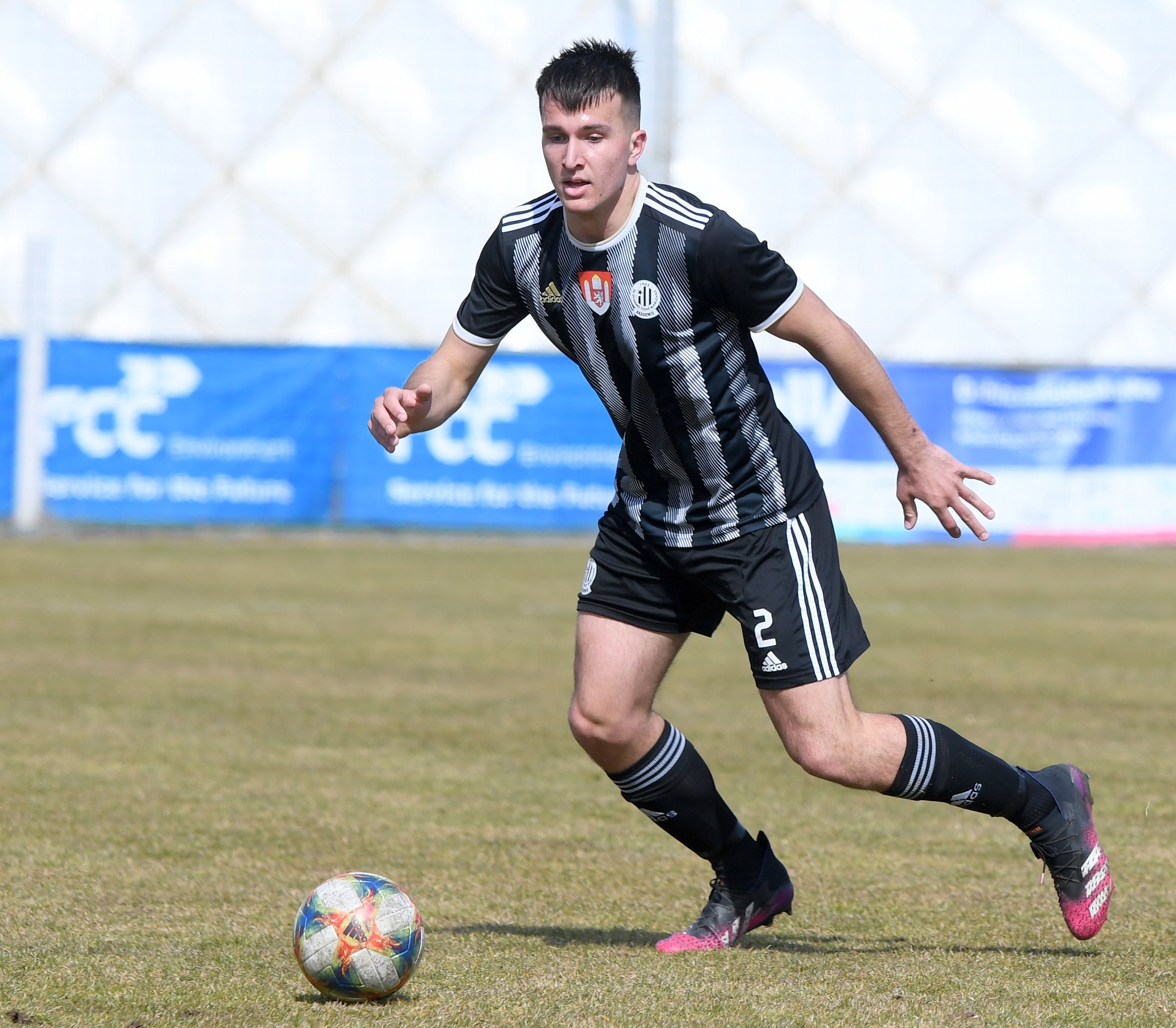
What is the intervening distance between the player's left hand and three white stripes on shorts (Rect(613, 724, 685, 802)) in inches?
37.3

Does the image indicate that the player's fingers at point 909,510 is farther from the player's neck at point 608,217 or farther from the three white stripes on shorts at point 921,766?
the player's neck at point 608,217

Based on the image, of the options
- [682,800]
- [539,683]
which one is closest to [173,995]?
[682,800]

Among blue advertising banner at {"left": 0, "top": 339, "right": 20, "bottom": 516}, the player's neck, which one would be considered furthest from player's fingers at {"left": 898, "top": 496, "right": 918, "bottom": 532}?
blue advertising banner at {"left": 0, "top": 339, "right": 20, "bottom": 516}

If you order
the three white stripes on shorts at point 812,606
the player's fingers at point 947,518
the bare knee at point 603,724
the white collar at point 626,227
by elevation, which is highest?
A: the white collar at point 626,227

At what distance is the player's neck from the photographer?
4516mm

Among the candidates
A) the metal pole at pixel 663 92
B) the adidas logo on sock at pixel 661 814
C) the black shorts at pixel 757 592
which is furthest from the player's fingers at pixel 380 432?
the metal pole at pixel 663 92

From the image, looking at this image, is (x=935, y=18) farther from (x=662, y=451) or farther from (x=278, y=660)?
(x=662, y=451)

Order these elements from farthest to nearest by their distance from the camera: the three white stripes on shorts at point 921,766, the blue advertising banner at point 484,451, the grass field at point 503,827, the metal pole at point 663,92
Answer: the metal pole at point 663,92 < the blue advertising banner at point 484,451 < the three white stripes on shorts at point 921,766 < the grass field at point 503,827

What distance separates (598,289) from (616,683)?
3.47 feet

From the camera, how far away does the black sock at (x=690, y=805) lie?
493cm

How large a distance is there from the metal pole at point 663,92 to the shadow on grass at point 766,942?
16353 mm

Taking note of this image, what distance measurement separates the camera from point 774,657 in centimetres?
462

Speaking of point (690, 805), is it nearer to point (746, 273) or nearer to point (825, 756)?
point (825, 756)

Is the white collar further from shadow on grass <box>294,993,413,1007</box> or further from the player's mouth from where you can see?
shadow on grass <box>294,993,413,1007</box>
